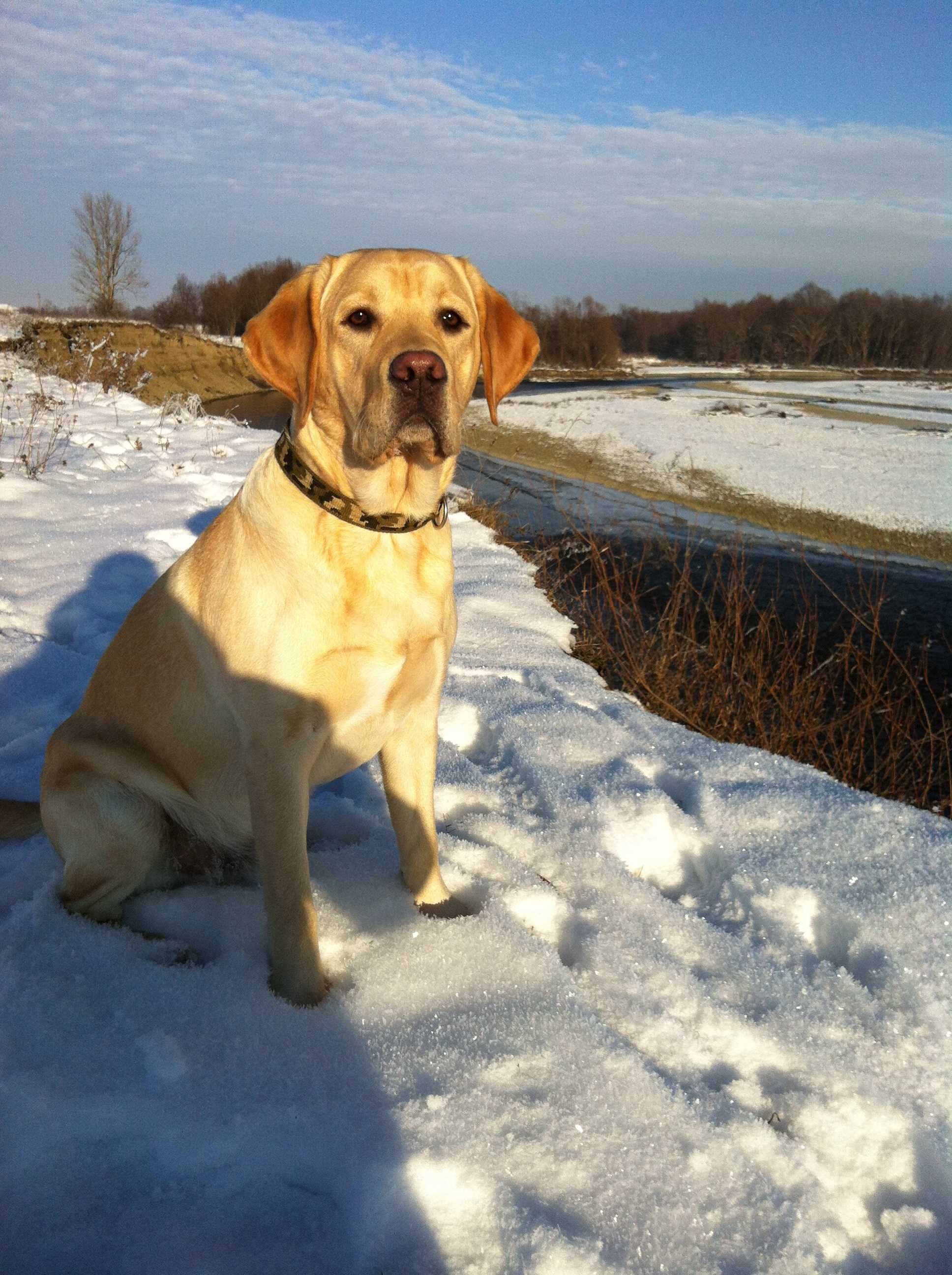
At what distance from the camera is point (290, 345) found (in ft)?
7.52

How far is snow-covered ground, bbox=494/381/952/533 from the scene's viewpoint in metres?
10.4

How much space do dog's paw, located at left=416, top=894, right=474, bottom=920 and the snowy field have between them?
6cm

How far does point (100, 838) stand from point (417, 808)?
90 centimetres

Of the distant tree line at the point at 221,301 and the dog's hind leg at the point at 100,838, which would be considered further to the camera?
the distant tree line at the point at 221,301

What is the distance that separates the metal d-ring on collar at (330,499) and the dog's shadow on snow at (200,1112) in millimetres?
1168

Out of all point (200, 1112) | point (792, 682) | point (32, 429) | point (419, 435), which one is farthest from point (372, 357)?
point (32, 429)

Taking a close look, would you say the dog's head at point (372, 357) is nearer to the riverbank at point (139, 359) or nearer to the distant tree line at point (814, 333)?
the riverbank at point (139, 359)

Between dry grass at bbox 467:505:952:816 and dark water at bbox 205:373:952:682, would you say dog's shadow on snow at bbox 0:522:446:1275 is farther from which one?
dark water at bbox 205:373:952:682

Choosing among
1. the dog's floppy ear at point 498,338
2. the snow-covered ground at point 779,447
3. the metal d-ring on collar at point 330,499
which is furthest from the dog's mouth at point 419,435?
the snow-covered ground at point 779,447

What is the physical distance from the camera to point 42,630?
4.05 meters

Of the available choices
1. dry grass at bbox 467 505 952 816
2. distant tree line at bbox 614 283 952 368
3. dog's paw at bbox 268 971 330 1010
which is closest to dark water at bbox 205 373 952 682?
dry grass at bbox 467 505 952 816

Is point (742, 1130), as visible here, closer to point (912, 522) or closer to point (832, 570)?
point (832, 570)

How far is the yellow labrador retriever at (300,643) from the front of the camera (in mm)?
2078

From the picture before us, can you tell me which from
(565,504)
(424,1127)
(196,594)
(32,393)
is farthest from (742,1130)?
(32,393)
